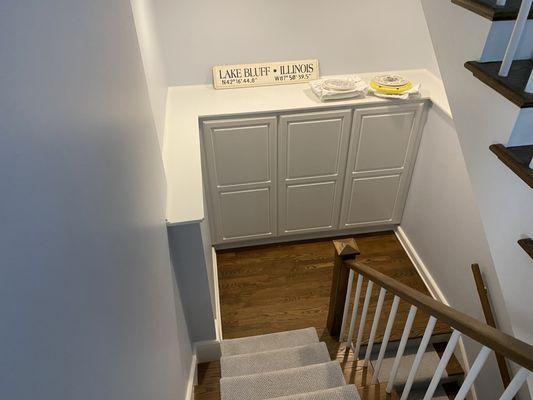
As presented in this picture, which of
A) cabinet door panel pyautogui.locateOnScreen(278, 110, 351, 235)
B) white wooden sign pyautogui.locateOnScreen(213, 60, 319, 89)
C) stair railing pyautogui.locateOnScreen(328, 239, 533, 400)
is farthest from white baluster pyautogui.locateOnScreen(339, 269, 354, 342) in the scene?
white wooden sign pyautogui.locateOnScreen(213, 60, 319, 89)

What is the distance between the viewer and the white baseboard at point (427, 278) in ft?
9.39

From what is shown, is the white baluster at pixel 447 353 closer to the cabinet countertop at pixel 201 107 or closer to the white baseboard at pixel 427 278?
the cabinet countertop at pixel 201 107

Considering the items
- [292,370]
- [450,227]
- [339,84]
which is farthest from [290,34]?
[292,370]

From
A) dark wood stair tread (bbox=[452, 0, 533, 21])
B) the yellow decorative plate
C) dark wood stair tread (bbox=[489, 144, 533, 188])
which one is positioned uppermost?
dark wood stair tread (bbox=[452, 0, 533, 21])

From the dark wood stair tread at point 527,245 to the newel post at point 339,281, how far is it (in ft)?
3.63

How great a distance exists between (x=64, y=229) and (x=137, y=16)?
55.8 inches

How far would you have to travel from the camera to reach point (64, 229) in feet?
2.42

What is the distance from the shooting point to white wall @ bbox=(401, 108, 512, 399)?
2.58m

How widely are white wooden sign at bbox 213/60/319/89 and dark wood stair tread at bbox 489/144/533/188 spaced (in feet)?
7.17

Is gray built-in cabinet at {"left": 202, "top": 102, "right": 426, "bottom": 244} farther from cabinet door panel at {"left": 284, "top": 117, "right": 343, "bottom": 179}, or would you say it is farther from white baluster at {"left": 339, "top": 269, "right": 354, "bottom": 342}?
white baluster at {"left": 339, "top": 269, "right": 354, "bottom": 342}

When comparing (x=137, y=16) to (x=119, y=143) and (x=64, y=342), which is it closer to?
(x=119, y=143)

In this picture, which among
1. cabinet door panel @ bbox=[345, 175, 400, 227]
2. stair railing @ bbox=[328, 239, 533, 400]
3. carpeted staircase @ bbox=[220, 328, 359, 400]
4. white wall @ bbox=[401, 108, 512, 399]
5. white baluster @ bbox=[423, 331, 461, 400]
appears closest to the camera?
stair railing @ bbox=[328, 239, 533, 400]

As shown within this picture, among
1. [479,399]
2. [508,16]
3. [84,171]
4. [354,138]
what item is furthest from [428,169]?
[84,171]

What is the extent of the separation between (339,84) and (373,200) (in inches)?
40.5
